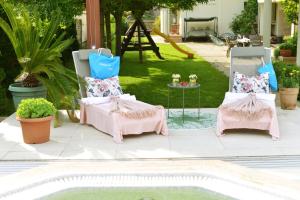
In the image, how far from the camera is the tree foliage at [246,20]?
28875 mm

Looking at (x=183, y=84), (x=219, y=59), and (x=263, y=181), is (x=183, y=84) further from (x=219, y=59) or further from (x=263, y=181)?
(x=219, y=59)

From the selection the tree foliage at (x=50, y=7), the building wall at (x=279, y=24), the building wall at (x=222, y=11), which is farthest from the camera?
the building wall at (x=222, y=11)

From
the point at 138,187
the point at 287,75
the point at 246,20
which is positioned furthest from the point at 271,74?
the point at 246,20

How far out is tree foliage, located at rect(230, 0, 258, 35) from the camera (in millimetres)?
28875

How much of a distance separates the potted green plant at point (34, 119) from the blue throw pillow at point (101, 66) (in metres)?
1.78

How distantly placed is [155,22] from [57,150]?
98.5 feet

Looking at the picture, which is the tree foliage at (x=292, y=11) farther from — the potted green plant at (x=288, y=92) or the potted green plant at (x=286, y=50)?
the potted green plant at (x=288, y=92)

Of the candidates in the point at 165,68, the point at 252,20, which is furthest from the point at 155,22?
the point at 165,68

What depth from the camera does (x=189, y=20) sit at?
30516 mm

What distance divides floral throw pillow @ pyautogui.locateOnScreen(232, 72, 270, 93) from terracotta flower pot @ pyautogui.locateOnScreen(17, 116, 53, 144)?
368cm

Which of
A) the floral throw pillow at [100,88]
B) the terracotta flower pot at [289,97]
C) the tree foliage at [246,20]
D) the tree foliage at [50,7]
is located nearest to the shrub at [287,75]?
the terracotta flower pot at [289,97]

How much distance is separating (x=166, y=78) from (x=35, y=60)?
669 cm

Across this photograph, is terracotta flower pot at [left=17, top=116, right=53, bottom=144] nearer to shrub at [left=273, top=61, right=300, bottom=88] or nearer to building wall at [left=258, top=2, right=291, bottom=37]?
shrub at [left=273, top=61, right=300, bottom=88]

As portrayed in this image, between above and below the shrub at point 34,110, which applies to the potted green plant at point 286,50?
above
